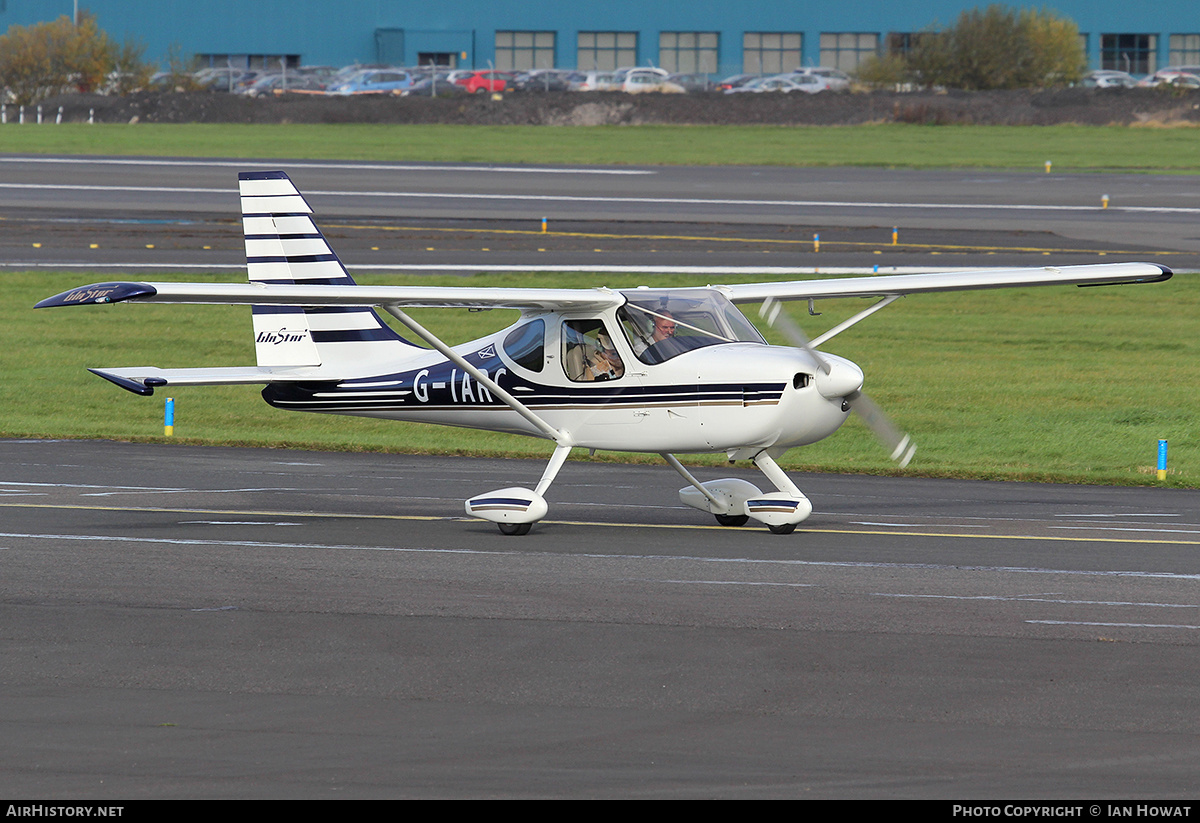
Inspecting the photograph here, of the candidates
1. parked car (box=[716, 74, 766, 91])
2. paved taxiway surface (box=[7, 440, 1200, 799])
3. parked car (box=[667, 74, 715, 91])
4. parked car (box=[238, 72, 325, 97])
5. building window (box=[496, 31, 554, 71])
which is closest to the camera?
paved taxiway surface (box=[7, 440, 1200, 799])

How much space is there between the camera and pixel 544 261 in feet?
126

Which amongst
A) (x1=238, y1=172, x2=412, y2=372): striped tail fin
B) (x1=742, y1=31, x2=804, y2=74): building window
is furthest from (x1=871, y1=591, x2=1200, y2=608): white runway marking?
(x1=742, y1=31, x2=804, y2=74): building window

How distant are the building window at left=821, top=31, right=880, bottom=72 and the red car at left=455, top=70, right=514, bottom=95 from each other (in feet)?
64.0

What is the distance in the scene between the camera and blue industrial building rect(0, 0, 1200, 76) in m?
91.9

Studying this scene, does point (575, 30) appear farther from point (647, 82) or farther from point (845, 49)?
point (845, 49)

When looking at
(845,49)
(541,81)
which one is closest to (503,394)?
(541,81)

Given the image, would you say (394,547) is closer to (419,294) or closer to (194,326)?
(419,294)

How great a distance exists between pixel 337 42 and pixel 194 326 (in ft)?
209

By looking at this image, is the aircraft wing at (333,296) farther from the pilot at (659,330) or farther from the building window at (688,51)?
the building window at (688,51)

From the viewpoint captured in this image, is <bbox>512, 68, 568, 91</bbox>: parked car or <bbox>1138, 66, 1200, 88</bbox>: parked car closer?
<bbox>1138, 66, 1200, 88</bbox>: parked car

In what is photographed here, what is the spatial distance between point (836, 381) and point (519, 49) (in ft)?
267

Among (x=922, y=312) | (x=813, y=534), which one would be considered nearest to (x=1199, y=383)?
(x=922, y=312)

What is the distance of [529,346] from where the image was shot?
15.4 m

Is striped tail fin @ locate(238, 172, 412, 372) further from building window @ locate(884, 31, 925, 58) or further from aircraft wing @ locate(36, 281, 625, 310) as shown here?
building window @ locate(884, 31, 925, 58)
